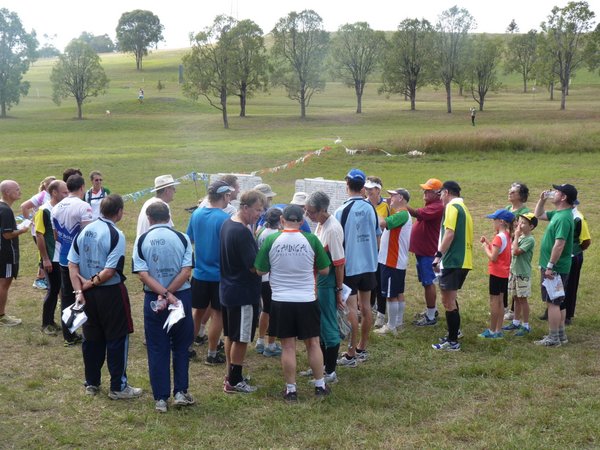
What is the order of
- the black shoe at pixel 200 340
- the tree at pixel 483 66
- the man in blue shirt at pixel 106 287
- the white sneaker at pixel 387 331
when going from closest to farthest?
1. the man in blue shirt at pixel 106 287
2. the black shoe at pixel 200 340
3. the white sneaker at pixel 387 331
4. the tree at pixel 483 66

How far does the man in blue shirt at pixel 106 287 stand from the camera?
20.0 feet

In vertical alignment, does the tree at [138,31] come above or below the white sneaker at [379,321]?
above

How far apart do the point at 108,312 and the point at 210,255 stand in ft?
4.54

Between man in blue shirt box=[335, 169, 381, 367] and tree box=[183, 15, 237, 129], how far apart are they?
48904 millimetres

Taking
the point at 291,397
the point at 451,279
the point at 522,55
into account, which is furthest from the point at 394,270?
the point at 522,55

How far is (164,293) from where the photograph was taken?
5812 mm

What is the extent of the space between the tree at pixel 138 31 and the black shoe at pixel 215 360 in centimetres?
10709

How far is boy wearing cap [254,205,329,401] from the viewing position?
6.00m

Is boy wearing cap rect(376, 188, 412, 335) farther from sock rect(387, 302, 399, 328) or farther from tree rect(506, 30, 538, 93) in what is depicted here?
tree rect(506, 30, 538, 93)

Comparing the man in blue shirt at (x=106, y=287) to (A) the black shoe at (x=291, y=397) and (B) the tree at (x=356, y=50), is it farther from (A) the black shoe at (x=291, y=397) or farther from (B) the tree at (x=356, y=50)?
(B) the tree at (x=356, y=50)

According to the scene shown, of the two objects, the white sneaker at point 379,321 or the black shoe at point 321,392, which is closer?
the black shoe at point 321,392

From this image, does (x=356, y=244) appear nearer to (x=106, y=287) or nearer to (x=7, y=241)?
(x=106, y=287)

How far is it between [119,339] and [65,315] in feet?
1.82

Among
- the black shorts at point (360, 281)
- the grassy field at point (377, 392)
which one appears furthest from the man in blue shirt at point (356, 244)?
the grassy field at point (377, 392)
